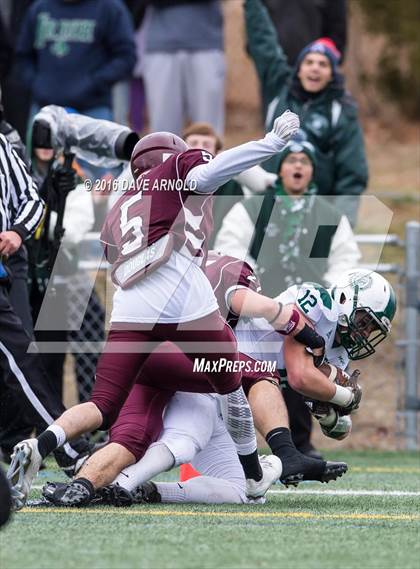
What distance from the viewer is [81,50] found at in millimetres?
9852

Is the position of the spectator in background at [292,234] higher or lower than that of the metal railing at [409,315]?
higher

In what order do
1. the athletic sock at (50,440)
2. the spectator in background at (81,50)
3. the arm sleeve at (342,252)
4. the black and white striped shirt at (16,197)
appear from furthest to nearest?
the spectator in background at (81,50)
the arm sleeve at (342,252)
the black and white striped shirt at (16,197)
the athletic sock at (50,440)

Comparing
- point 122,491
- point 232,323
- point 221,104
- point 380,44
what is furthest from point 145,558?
point 380,44

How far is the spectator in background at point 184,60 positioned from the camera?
10.1m

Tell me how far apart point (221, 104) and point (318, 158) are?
1564mm

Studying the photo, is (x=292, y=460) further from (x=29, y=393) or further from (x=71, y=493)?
(x=29, y=393)

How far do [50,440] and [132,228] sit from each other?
0.85m

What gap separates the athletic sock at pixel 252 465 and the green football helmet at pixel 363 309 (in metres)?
0.61

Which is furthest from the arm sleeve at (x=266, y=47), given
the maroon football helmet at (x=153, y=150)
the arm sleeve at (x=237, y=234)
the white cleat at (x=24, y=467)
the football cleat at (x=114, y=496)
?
the white cleat at (x=24, y=467)

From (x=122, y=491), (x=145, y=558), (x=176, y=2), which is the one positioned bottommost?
(x=122, y=491)

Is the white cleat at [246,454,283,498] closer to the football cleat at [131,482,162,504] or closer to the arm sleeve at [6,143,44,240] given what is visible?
the football cleat at [131,482,162,504]

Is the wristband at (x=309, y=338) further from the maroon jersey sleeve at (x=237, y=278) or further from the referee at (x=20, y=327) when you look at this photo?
the referee at (x=20, y=327)

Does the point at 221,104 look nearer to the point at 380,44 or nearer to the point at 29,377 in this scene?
the point at 29,377

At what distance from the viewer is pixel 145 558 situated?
162 inches
